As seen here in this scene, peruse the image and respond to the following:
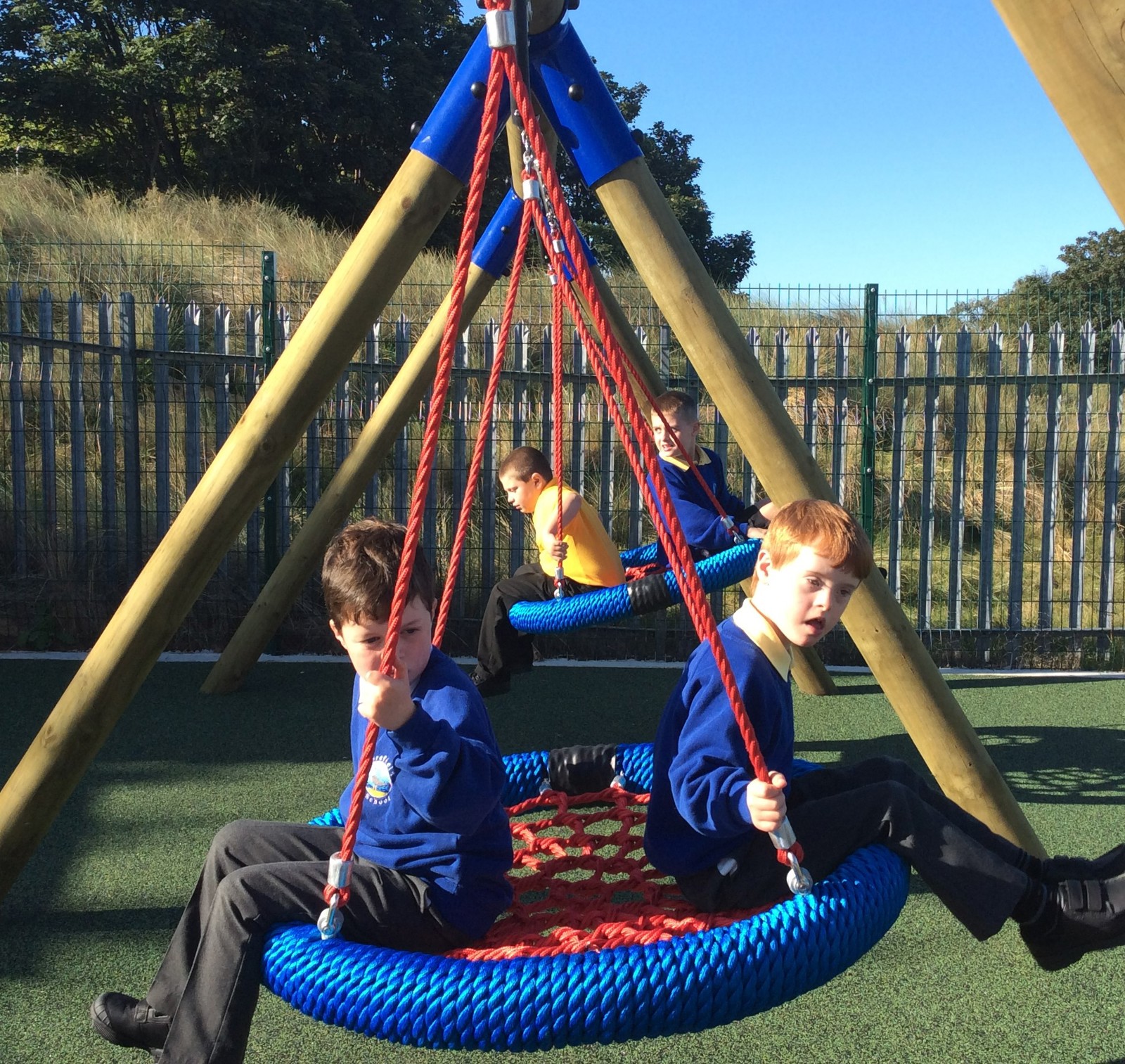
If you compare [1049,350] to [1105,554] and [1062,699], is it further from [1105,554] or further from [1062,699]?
[1062,699]

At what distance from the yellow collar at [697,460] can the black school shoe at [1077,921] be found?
95.7 inches

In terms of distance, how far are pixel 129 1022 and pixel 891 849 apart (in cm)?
138

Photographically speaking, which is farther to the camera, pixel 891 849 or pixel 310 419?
pixel 310 419

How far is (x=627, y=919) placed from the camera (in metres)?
1.97

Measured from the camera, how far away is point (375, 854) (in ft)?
5.90

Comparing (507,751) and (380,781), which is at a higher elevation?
(380,781)

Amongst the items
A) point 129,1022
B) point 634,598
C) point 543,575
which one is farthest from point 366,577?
point 543,575

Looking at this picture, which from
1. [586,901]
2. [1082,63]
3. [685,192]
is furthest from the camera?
[685,192]

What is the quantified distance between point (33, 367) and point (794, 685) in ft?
19.4

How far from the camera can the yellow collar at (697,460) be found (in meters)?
4.21

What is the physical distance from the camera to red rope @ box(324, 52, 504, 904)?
61.4 inches

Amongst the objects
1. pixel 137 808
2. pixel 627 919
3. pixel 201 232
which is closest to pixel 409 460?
pixel 137 808

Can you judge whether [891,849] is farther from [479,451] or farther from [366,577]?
[479,451]

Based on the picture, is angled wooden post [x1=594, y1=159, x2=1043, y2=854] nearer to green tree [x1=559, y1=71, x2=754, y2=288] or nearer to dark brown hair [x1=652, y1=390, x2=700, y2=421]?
dark brown hair [x1=652, y1=390, x2=700, y2=421]
